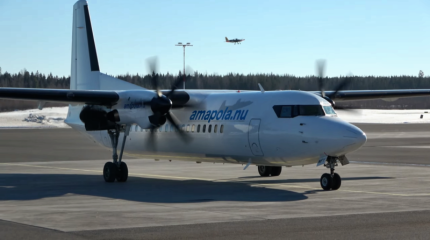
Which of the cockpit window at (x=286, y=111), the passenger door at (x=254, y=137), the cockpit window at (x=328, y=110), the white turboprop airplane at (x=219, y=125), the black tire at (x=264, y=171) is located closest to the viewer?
the white turboprop airplane at (x=219, y=125)

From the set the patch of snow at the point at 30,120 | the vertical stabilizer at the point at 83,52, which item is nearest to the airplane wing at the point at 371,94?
the vertical stabilizer at the point at 83,52

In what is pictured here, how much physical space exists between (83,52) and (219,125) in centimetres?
875

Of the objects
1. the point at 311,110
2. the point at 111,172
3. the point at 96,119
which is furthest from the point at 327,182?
the point at 96,119

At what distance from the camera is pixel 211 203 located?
1381cm

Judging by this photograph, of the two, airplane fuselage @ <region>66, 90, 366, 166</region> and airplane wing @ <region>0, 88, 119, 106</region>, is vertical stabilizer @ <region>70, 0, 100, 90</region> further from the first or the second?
airplane wing @ <region>0, 88, 119, 106</region>

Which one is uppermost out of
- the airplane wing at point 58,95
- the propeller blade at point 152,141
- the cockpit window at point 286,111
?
the airplane wing at point 58,95

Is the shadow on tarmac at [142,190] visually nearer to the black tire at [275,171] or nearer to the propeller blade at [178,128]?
the propeller blade at [178,128]

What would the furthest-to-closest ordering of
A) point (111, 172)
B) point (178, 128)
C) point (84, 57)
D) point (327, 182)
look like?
point (84, 57) → point (178, 128) → point (111, 172) → point (327, 182)

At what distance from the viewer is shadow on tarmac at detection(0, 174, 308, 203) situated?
14.9 m

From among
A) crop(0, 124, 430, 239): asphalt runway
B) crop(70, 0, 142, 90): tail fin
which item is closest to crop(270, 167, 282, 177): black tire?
crop(0, 124, 430, 239): asphalt runway

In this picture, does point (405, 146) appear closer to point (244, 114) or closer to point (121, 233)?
point (244, 114)

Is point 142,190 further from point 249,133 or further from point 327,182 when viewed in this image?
point 327,182

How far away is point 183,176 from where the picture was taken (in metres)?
21.2

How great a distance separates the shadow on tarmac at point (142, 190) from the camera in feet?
48.9
